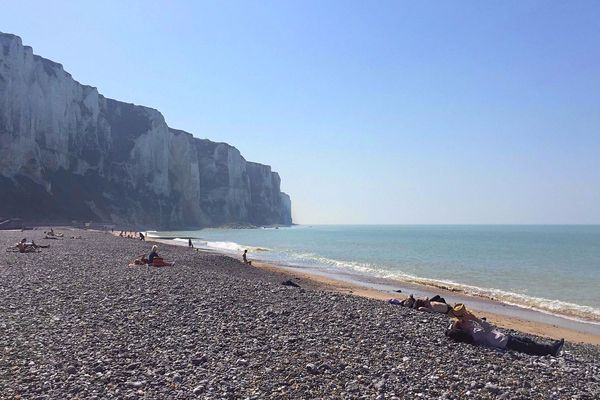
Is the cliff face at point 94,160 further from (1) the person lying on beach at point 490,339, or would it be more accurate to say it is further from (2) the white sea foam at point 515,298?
(1) the person lying on beach at point 490,339

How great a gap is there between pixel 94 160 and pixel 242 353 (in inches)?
3724

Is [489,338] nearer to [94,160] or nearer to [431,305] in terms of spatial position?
[431,305]

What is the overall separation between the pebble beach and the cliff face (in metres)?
69.7

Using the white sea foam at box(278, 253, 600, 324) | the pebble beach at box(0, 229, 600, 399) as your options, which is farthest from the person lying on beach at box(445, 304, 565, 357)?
the white sea foam at box(278, 253, 600, 324)

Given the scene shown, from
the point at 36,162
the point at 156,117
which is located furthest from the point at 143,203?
the point at 36,162

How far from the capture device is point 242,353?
8352mm

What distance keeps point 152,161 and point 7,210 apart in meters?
39.8

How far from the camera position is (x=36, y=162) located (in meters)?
75.8

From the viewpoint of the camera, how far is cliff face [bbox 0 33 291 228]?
72438 millimetres

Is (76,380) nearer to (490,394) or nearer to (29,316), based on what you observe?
(29,316)

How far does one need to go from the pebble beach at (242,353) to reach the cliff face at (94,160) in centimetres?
6975

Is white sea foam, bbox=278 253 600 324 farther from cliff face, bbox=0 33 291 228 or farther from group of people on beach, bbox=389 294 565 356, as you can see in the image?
cliff face, bbox=0 33 291 228

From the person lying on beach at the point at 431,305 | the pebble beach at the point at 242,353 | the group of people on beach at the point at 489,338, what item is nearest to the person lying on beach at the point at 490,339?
the group of people on beach at the point at 489,338

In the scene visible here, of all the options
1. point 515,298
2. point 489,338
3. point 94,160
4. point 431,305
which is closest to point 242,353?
point 489,338
